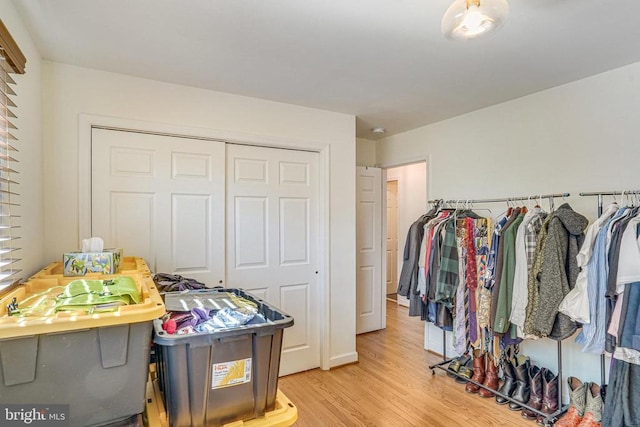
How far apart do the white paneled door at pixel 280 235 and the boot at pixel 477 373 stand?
1288 millimetres

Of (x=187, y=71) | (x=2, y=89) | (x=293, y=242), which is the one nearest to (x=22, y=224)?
(x=2, y=89)

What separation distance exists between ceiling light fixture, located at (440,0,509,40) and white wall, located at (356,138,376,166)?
9.38 feet

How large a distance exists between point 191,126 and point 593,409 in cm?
330

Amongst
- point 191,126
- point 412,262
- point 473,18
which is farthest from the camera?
point 412,262

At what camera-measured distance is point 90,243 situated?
1.71 meters

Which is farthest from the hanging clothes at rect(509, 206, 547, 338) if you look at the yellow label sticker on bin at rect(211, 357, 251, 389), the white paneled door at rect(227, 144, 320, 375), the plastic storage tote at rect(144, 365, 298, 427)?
the yellow label sticker on bin at rect(211, 357, 251, 389)

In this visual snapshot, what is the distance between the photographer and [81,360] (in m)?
0.82

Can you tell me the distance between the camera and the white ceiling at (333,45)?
1593 mm

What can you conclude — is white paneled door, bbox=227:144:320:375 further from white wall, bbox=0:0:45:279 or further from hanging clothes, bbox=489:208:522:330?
hanging clothes, bbox=489:208:522:330

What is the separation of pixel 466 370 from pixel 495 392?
1.10ft

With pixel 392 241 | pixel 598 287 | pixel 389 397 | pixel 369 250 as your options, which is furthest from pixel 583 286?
pixel 392 241

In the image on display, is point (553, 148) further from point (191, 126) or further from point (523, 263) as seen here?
point (191, 126)

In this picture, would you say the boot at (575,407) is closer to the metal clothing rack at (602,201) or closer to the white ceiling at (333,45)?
the metal clothing rack at (602,201)

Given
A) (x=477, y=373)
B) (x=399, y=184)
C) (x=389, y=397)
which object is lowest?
(x=389, y=397)
